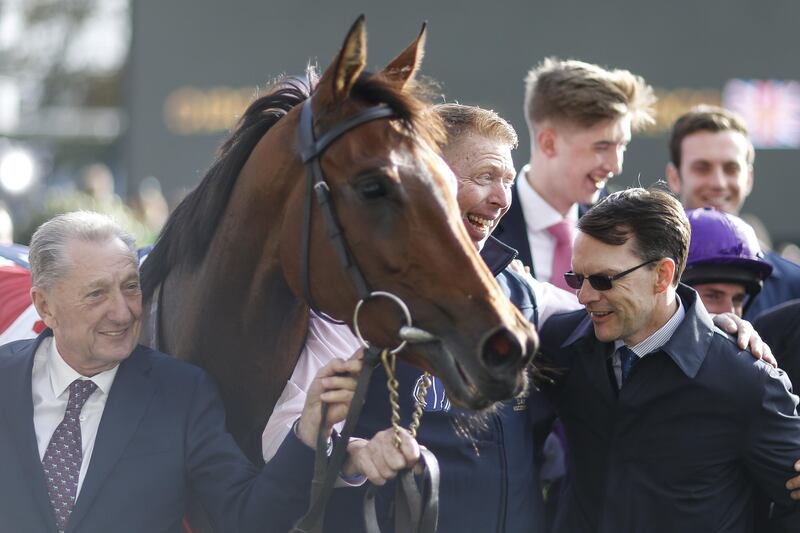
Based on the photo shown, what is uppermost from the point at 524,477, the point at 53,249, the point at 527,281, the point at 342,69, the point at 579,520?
the point at 342,69

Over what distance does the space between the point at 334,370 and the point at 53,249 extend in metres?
0.74

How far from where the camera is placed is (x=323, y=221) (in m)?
2.26

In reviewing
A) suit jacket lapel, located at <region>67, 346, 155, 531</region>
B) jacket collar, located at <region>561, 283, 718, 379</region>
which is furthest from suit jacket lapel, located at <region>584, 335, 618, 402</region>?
suit jacket lapel, located at <region>67, 346, 155, 531</region>

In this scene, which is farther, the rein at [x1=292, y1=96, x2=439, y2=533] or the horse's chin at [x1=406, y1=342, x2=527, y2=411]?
the rein at [x1=292, y1=96, x2=439, y2=533]

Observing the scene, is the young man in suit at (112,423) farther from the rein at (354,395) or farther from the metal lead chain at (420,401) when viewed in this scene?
the metal lead chain at (420,401)

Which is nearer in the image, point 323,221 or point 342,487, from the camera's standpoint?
point 323,221

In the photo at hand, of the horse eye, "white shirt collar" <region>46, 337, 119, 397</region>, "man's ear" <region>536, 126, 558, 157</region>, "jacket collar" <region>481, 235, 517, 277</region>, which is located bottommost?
"white shirt collar" <region>46, 337, 119, 397</region>

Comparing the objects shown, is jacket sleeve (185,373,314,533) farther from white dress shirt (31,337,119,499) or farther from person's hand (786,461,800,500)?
person's hand (786,461,800,500)

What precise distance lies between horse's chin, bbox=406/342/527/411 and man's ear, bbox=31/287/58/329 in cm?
91

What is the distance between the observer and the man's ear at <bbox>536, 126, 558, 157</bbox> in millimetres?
4242

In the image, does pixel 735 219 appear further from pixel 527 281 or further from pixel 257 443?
pixel 257 443

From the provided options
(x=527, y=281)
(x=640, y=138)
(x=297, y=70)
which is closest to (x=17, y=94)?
(x=297, y=70)

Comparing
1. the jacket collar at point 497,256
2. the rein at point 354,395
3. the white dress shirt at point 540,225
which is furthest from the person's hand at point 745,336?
the white dress shirt at point 540,225

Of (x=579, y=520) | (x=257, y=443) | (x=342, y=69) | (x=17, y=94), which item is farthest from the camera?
(x=17, y=94)
